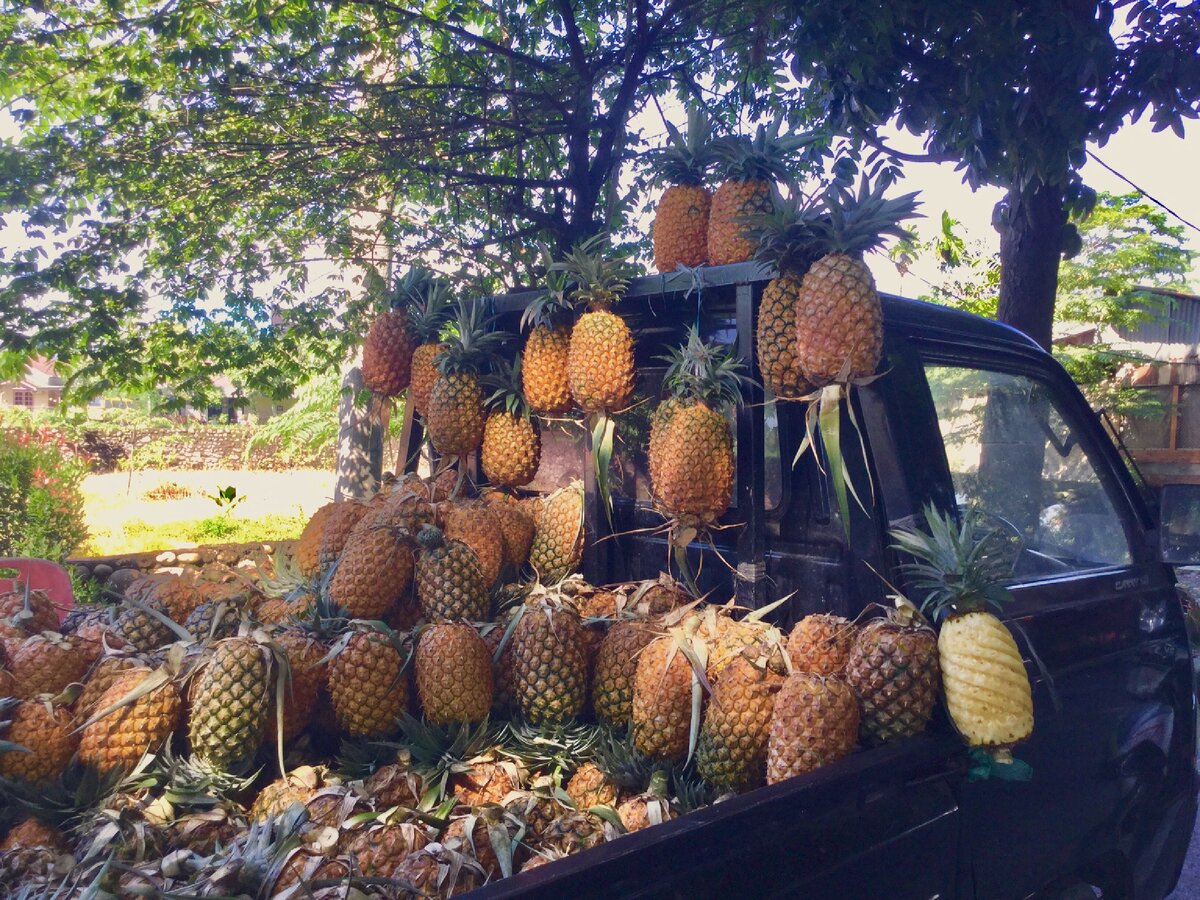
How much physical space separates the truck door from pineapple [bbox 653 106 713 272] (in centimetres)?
92

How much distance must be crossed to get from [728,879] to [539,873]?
0.40 m

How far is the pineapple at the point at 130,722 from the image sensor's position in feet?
6.77

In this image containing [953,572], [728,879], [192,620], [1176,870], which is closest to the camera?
[728,879]

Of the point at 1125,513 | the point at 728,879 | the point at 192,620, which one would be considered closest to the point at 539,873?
the point at 728,879

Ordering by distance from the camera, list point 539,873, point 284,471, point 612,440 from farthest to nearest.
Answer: point 284,471 < point 612,440 < point 539,873

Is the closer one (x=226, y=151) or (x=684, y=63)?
(x=226, y=151)

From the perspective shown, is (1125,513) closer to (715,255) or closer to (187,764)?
(715,255)

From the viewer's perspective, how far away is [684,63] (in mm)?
8055

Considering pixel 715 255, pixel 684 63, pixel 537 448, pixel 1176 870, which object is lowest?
pixel 1176 870

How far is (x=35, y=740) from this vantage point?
204 cm

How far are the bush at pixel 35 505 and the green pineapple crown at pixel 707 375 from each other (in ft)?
30.5

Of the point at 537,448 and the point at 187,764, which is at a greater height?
the point at 537,448

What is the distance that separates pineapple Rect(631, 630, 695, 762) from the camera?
7.23ft

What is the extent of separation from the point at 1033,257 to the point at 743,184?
493cm
